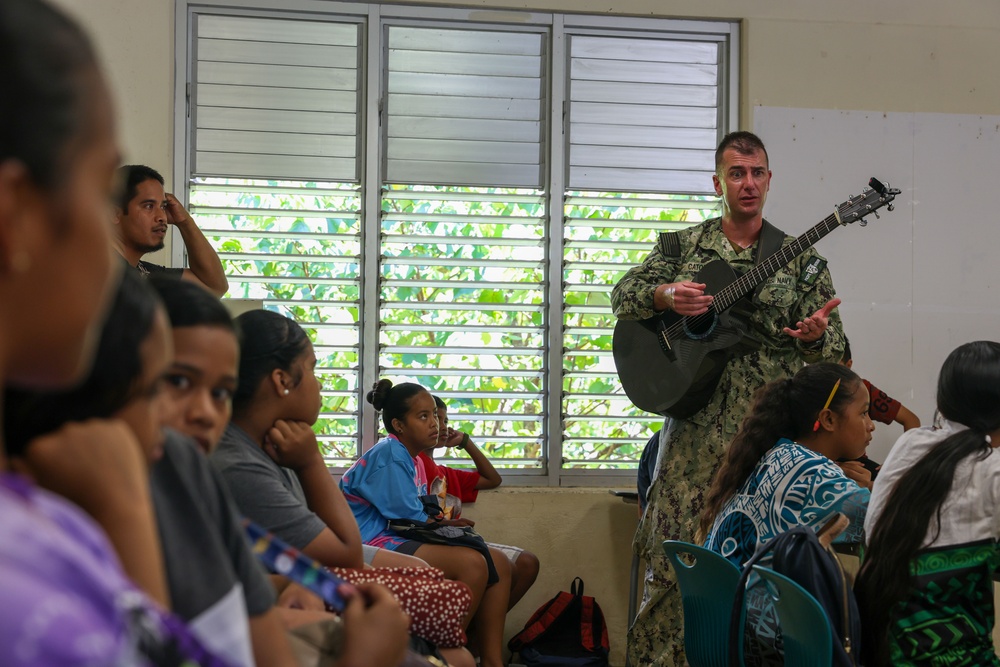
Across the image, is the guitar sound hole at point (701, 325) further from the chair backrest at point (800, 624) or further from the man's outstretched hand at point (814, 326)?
the chair backrest at point (800, 624)

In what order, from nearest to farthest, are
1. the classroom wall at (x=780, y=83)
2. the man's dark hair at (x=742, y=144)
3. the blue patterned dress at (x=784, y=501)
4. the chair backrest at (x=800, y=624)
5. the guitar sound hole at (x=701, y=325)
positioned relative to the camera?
1. the chair backrest at (x=800, y=624)
2. the blue patterned dress at (x=784, y=501)
3. the guitar sound hole at (x=701, y=325)
4. the man's dark hair at (x=742, y=144)
5. the classroom wall at (x=780, y=83)

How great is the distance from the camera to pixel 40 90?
0.56m

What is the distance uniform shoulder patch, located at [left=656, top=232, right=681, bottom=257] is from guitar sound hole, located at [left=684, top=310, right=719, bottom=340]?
26 centimetres

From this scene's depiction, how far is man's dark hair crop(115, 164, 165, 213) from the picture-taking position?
3.37m

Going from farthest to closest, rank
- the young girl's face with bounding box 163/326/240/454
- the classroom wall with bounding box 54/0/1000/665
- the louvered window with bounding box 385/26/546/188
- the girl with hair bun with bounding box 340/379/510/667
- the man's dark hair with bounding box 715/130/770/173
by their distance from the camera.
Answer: the louvered window with bounding box 385/26/546/188 < the classroom wall with bounding box 54/0/1000/665 < the man's dark hair with bounding box 715/130/770/173 < the girl with hair bun with bounding box 340/379/510/667 < the young girl's face with bounding box 163/326/240/454

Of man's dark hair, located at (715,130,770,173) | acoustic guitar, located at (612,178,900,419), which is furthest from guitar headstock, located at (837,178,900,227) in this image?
man's dark hair, located at (715,130,770,173)

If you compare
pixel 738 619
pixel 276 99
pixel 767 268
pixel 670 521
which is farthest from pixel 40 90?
pixel 276 99

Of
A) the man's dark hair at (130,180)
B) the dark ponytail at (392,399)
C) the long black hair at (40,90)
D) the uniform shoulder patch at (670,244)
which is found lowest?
the dark ponytail at (392,399)

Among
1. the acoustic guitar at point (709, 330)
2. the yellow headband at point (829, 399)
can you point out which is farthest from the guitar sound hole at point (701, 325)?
the yellow headband at point (829, 399)

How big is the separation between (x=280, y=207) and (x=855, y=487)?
294 centimetres

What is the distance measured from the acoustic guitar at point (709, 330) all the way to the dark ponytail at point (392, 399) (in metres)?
0.91

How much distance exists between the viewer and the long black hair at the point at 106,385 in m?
0.88

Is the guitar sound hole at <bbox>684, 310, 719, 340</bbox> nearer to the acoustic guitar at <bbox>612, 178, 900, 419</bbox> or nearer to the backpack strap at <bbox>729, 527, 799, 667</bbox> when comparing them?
the acoustic guitar at <bbox>612, 178, 900, 419</bbox>

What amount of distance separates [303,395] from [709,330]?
215 cm
